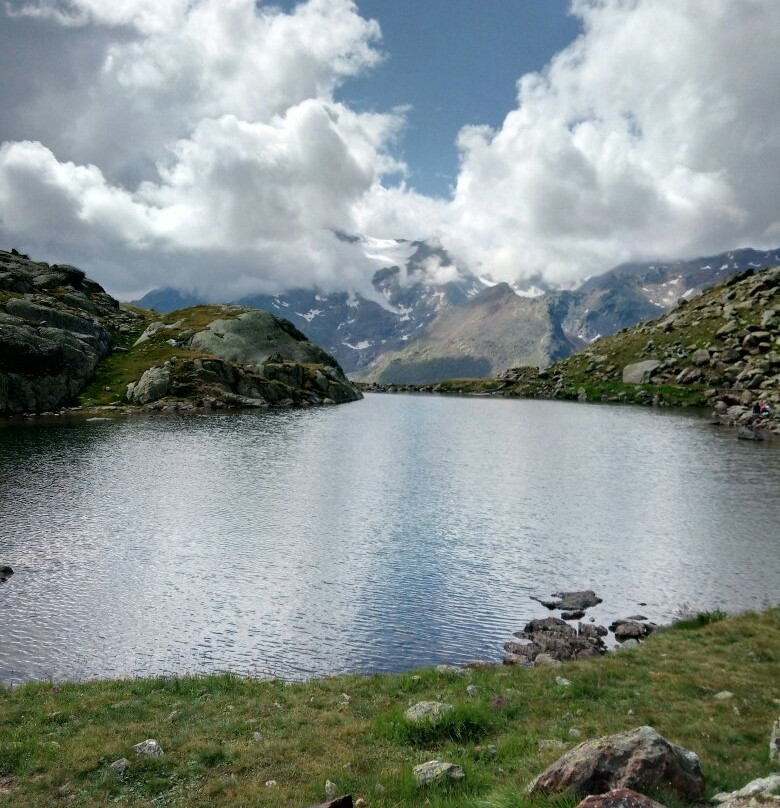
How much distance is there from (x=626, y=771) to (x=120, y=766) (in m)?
12.9

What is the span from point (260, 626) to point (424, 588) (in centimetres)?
1100

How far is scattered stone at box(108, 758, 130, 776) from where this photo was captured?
15.7m

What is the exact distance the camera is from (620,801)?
966 cm

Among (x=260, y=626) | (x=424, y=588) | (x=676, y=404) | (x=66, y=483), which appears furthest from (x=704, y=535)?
(x=676, y=404)

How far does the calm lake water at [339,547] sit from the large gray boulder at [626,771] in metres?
16.4

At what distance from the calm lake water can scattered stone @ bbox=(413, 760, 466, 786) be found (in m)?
13.2

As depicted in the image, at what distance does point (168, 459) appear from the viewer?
8031cm

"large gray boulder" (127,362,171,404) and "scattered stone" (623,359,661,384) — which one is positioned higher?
"scattered stone" (623,359,661,384)

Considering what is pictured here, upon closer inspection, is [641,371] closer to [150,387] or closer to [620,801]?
[150,387]

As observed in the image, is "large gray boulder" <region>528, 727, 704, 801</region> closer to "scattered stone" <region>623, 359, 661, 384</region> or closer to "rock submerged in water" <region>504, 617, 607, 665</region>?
"rock submerged in water" <region>504, 617, 607, 665</region>

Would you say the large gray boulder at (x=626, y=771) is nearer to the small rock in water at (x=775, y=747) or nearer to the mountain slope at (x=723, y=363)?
the small rock in water at (x=775, y=747)

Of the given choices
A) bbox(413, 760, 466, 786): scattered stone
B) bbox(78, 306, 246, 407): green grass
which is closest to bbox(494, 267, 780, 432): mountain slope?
bbox(413, 760, 466, 786): scattered stone

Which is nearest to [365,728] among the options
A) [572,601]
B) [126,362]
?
[572,601]

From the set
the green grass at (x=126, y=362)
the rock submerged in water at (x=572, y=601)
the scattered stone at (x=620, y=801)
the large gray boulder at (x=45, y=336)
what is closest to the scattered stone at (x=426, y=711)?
the scattered stone at (x=620, y=801)
